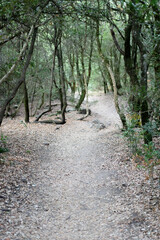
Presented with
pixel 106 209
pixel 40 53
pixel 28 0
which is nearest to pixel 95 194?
pixel 106 209

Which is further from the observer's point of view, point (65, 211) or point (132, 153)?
point (132, 153)

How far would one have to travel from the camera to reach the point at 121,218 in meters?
4.86

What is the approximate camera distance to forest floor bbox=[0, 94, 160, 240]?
4.43 m

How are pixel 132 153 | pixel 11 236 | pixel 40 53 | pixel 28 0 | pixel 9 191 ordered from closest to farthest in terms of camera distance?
pixel 11 236 < pixel 9 191 < pixel 28 0 < pixel 132 153 < pixel 40 53

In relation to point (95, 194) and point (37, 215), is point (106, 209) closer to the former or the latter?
point (95, 194)

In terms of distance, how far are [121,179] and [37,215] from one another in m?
2.97

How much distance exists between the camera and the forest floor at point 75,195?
4.43m

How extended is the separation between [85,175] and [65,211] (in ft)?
8.10

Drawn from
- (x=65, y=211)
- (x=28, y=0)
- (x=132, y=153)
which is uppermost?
(x=28, y=0)

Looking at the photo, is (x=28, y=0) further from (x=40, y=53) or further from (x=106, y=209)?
(x=40, y=53)

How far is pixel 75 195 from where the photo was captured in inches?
249

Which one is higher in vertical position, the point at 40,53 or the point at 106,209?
the point at 40,53

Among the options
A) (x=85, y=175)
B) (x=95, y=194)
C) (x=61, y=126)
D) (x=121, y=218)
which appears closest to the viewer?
(x=121, y=218)

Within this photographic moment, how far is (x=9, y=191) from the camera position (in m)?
5.89
